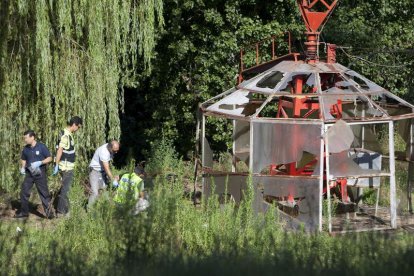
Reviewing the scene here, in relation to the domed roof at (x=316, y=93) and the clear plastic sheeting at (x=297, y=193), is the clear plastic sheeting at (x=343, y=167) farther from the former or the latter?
the domed roof at (x=316, y=93)

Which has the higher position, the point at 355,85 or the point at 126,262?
the point at 355,85

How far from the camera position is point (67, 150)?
15102mm

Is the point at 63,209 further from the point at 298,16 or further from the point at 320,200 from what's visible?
the point at 298,16

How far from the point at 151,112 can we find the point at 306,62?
29.7 ft

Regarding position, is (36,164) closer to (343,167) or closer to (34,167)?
(34,167)

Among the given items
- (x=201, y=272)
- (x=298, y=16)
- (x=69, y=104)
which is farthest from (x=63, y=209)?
(x=298, y=16)

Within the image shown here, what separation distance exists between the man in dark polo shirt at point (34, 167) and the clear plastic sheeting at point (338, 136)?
4.83 m

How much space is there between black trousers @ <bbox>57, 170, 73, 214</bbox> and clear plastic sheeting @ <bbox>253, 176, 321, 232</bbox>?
3278 mm

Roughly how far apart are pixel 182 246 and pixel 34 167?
512 centimetres

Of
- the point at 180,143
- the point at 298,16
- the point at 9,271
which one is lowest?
the point at 9,271

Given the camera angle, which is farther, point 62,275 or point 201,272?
point 62,275

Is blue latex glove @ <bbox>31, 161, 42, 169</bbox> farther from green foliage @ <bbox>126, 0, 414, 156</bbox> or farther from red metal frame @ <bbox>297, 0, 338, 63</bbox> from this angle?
green foliage @ <bbox>126, 0, 414, 156</bbox>

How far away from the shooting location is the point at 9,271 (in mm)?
10055

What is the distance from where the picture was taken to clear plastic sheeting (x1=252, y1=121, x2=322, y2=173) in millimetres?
14609
